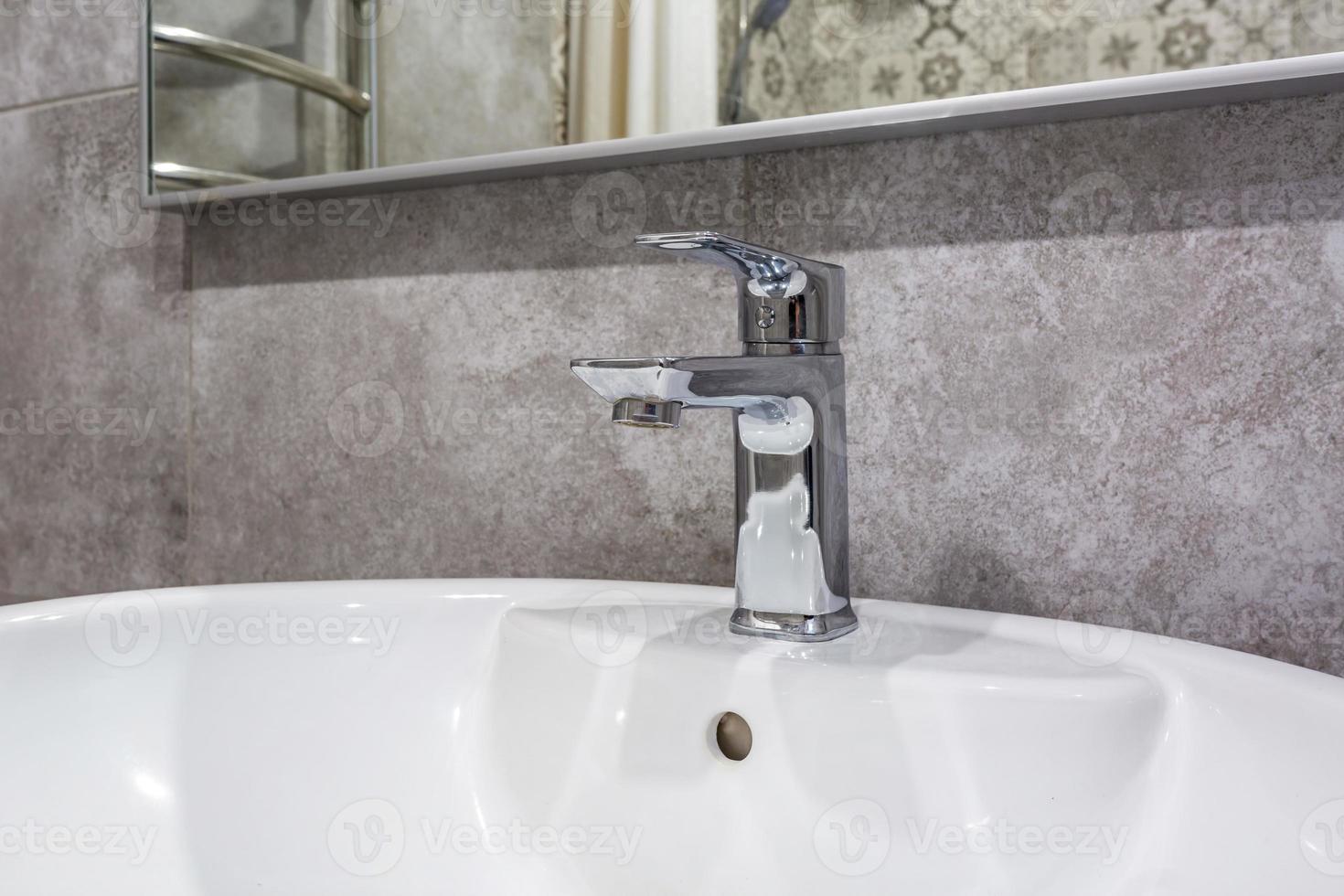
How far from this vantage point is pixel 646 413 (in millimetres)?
495

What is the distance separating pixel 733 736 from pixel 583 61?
0.49 meters

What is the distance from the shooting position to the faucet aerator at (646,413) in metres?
Answer: 0.49

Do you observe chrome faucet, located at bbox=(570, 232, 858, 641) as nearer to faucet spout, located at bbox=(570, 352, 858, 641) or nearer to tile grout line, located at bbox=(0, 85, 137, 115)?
faucet spout, located at bbox=(570, 352, 858, 641)

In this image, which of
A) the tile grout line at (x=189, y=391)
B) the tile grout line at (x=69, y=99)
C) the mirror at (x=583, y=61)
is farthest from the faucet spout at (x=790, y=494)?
the tile grout line at (x=69, y=99)

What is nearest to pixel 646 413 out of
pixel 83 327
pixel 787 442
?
pixel 787 442

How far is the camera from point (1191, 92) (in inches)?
22.5

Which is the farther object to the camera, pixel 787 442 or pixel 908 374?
pixel 908 374

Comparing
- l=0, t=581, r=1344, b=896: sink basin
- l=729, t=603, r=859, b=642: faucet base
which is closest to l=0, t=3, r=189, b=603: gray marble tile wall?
l=0, t=581, r=1344, b=896: sink basin

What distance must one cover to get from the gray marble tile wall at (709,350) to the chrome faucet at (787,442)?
0.41 ft

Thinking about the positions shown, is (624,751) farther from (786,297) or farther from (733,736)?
(786,297)

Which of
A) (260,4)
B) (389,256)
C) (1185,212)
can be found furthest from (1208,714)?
(260,4)

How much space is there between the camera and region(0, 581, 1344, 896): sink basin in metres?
0.46

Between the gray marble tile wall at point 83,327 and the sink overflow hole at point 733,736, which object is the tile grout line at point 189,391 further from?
the sink overflow hole at point 733,736

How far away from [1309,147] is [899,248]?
0.23m
